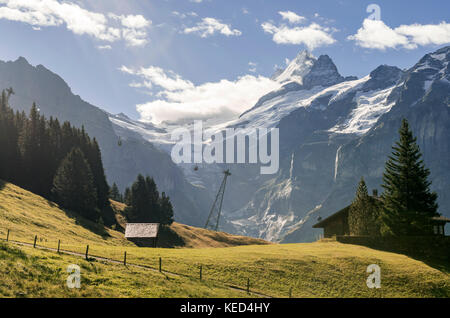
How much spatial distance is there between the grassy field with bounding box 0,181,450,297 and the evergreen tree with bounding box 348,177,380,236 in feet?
17.4

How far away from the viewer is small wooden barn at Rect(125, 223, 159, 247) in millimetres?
80750

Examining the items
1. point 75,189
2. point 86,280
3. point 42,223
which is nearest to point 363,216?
point 42,223

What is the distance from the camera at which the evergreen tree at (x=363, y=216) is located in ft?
225

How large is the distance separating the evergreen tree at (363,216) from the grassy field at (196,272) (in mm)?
5307

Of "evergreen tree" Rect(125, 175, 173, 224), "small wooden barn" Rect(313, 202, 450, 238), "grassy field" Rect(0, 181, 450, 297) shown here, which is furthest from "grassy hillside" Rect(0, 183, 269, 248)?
"small wooden barn" Rect(313, 202, 450, 238)

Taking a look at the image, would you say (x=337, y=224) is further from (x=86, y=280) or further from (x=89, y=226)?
(x=86, y=280)

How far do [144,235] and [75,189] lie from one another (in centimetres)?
2075

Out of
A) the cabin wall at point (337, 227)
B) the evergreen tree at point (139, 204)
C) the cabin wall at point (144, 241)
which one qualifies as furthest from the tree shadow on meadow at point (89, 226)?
the cabin wall at point (337, 227)

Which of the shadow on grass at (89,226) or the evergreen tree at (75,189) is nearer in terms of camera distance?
the shadow on grass at (89,226)

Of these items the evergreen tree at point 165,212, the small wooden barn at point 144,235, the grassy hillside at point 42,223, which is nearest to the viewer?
the grassy hillside at point 42,223

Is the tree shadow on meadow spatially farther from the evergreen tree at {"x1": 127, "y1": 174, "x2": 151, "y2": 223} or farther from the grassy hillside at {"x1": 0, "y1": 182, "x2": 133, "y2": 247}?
the evergreen tree at {"x1": 127, "y1": 174, "x2": 151, "y2": 223}

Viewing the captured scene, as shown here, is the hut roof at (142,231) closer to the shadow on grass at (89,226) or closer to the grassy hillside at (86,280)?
the shadow on grass at (89,226)

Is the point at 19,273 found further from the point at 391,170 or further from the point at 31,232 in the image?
the point at 391,170
